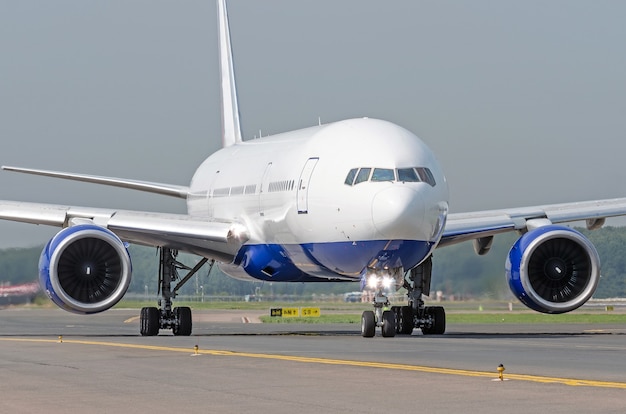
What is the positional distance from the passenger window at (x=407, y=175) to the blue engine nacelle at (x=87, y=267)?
6.48 metres

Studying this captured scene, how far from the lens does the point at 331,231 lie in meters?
27.6

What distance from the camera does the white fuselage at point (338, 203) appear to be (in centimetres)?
2636

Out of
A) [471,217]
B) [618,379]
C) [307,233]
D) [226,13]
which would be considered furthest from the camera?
[226,13]

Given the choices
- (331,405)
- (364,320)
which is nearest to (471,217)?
(364,320)

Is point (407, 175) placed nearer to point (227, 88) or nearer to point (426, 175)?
point (426, 175)

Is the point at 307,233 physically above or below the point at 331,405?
above

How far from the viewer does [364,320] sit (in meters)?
27.2

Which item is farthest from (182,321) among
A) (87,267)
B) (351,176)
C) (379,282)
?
(351,176)

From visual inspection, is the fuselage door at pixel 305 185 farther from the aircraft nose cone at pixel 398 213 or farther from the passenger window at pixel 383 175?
the aircraft nose cone at pixel 398 213

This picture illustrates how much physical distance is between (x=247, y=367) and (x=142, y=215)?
13.7m

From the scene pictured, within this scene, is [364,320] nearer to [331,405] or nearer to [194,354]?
[194,354]

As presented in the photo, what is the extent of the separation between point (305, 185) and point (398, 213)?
3.54 m

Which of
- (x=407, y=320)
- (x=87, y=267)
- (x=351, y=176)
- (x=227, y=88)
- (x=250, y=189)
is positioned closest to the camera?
(x=351, y=176)

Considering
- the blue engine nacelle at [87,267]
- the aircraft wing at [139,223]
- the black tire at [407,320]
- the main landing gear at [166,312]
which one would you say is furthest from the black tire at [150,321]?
the black tire at [407,320]
